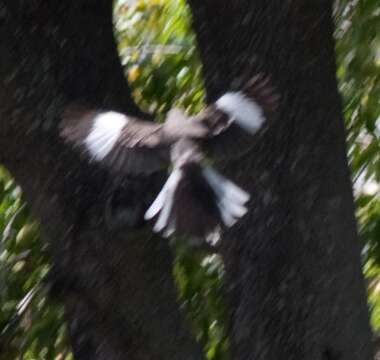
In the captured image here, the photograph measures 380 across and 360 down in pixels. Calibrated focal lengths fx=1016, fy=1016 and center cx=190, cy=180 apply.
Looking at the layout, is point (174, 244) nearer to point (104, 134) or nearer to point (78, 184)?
point (78, 184)

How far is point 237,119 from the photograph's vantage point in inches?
55.7

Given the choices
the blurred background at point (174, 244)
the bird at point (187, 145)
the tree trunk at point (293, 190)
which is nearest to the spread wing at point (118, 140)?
the bird at point (187, 145)

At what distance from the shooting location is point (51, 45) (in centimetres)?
152

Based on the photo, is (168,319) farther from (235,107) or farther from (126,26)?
(126,26)

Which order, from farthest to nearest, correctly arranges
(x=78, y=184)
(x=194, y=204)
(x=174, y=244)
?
(x=174, y=244) → (x=78, y=184) → (x=194, y=204)

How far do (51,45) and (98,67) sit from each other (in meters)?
0.08

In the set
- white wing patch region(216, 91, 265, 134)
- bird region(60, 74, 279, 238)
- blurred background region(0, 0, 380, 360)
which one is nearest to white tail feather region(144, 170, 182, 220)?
bird region(60, 74, 279, 238)

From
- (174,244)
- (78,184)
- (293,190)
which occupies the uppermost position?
(78,184)

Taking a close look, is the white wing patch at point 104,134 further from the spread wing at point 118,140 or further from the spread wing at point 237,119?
the spread wing at point 237,119

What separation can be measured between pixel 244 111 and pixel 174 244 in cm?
42

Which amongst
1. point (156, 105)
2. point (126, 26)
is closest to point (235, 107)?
point (156, 105)

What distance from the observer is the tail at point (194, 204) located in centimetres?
134

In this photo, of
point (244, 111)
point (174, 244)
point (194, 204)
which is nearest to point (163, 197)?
point (194, 204)

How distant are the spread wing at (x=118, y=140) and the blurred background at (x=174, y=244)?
1.27ft
